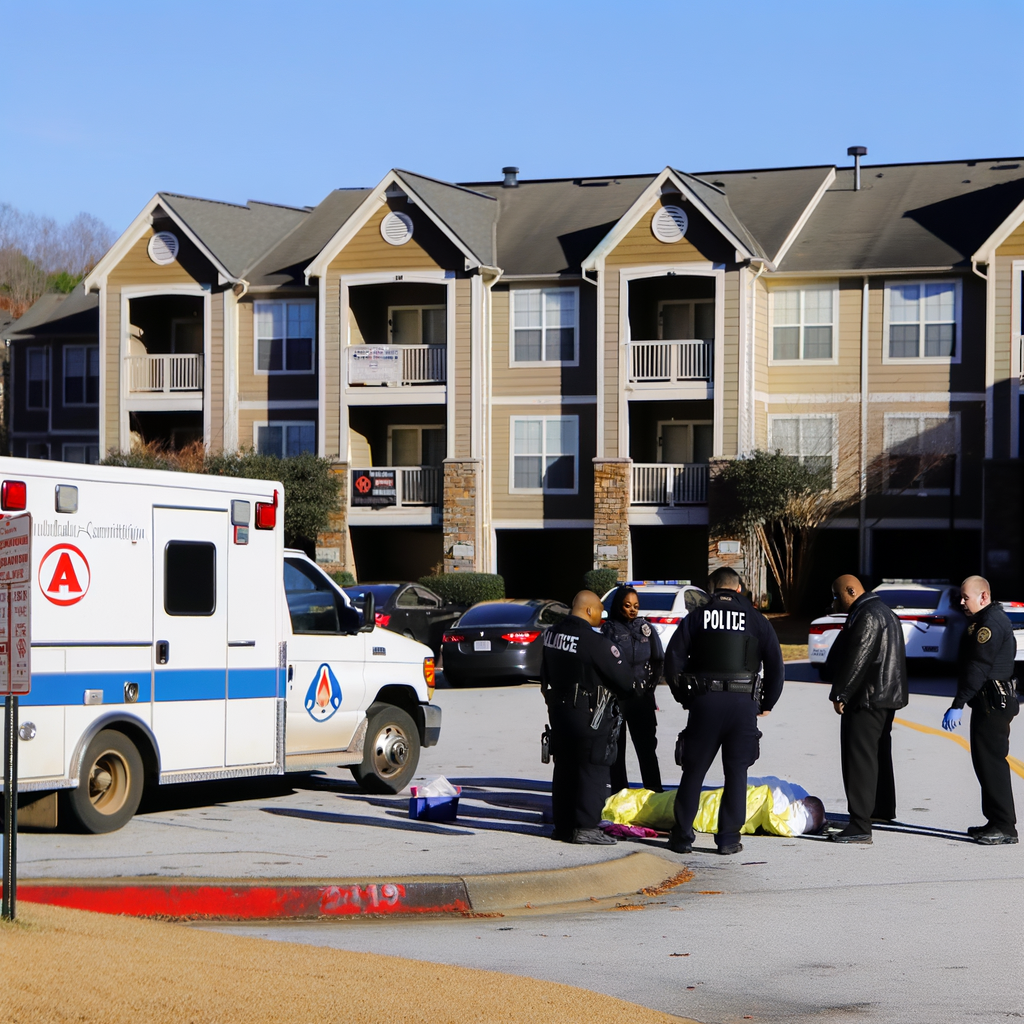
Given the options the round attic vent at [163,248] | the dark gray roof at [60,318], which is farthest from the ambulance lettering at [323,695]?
the dark gray roof at [60,318]

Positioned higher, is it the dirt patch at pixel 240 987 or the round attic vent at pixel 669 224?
the round attic vent at pixel 669 224

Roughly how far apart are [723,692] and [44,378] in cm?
4102

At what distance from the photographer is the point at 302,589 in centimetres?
1280

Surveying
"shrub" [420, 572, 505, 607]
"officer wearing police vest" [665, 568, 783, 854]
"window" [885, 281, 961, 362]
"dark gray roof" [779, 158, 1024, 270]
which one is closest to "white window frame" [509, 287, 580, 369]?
"dark gray roof" [779, 158, 1024, 270]

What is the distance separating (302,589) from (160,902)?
451 centimetres

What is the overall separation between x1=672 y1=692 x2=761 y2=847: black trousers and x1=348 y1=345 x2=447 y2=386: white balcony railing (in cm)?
2941

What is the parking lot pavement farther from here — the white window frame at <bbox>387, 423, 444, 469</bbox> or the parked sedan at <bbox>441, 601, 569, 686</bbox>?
the white window frame at <bbox>387, 423, 444, 469</bbox>

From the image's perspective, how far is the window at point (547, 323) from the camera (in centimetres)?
3947

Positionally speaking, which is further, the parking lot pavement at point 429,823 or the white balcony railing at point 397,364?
the white balcony railing at point 397,364

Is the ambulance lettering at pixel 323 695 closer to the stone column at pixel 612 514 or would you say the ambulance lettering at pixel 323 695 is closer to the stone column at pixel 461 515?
the stone column at pixel 612 514

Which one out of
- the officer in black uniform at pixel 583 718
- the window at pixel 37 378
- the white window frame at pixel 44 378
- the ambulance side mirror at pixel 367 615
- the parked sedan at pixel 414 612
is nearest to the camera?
the officer in black uniform at pixel 583 718

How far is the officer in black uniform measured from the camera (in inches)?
417

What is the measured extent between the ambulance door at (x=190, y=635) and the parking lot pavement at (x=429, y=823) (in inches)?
24.9

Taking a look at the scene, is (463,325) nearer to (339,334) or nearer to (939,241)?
(339,334)
